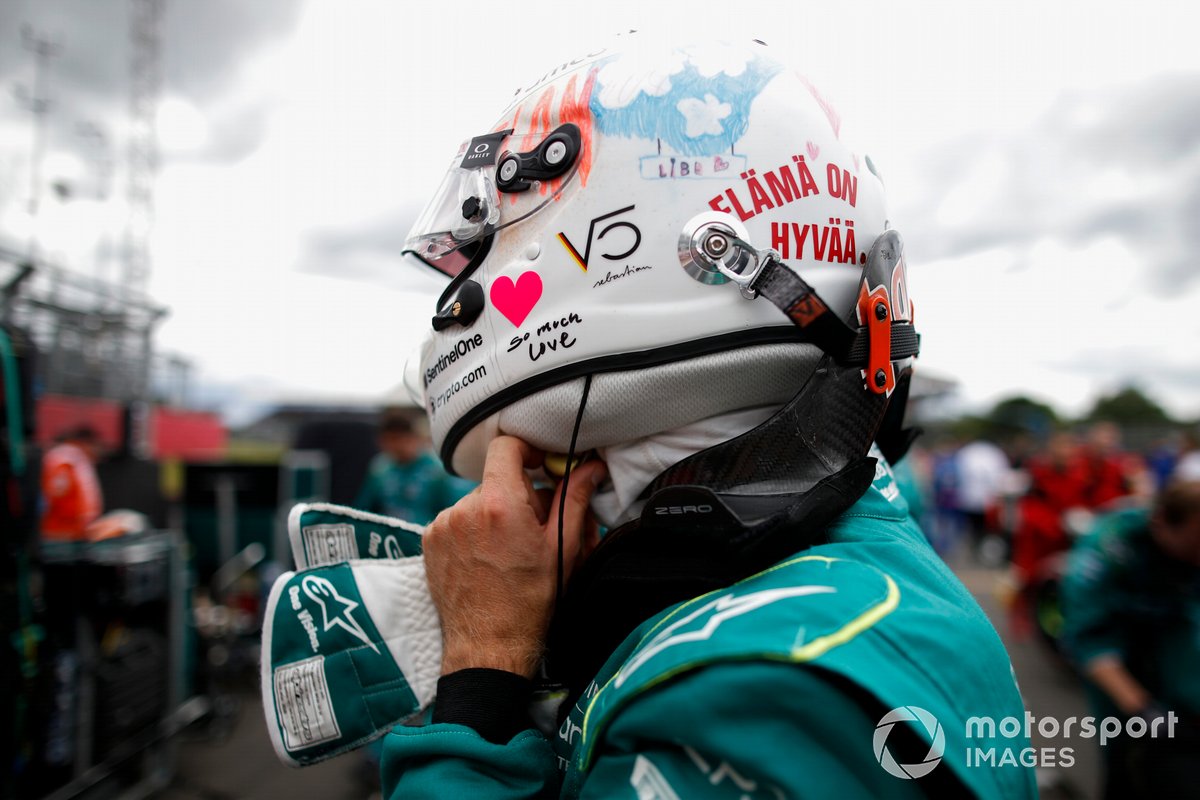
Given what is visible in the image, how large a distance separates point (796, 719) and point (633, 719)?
6.1 inches

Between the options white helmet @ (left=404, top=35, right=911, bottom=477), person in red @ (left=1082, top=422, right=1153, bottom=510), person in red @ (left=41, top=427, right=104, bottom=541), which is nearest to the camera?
white helmet @ (left=404, top=35, right=911, bottom=477)

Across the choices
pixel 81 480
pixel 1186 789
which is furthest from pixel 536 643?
pixel 81 480

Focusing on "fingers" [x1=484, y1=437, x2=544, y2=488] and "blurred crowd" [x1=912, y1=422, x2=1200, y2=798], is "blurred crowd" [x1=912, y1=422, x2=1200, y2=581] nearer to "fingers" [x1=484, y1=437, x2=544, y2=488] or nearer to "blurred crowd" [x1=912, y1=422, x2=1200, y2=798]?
"blurred crowd" [x1=912, y1=422, x2=1200, y2=798]

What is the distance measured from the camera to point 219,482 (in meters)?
6.16

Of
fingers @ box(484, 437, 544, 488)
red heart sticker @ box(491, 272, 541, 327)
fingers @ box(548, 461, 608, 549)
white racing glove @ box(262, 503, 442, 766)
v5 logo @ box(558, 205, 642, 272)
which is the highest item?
v5 logo @ box(558, 205, 642, 272)

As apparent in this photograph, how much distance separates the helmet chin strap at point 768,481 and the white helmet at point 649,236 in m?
0.05

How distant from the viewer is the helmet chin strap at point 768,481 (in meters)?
0.83

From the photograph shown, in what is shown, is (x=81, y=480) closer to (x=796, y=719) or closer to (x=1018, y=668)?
(x=796, y=719)

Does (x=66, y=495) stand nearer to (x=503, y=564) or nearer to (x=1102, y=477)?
(x=503, y=564)

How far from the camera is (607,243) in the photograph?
0.99m

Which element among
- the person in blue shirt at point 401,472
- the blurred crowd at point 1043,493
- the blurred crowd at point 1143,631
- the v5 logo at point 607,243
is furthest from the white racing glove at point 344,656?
the person in blue shirt at point 401,472

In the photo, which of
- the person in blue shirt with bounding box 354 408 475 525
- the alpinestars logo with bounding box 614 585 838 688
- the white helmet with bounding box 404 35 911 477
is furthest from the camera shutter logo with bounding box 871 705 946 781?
the person in blue shirt with bounding box 354 408 475 525

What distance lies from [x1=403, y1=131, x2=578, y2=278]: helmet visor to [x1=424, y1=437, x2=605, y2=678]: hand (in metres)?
0.35

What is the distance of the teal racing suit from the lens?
25.4 inches
